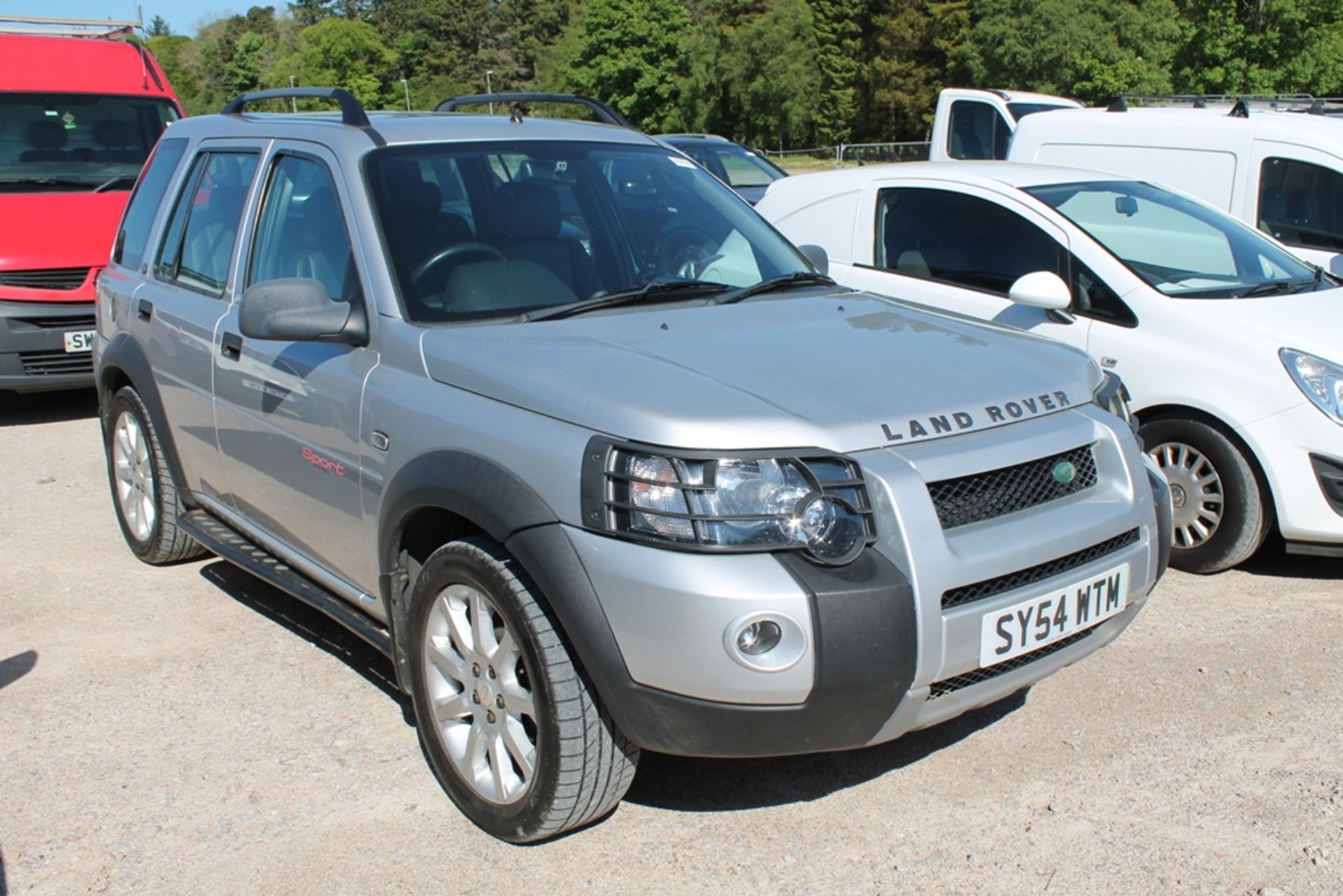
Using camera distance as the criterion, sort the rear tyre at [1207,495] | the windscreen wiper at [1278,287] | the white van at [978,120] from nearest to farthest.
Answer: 1. the rear tyre at [1207,495]
2. the windscreen wiper at [1278,287]
3. the white van at [978,120]

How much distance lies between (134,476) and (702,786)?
3171 mm

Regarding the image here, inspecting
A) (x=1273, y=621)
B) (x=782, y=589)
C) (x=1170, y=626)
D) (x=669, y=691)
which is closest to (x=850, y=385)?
(x=782, y=589)

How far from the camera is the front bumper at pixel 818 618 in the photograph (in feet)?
8.97

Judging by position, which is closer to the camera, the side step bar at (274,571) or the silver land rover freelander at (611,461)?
the silver land rover freelander at (611,461)

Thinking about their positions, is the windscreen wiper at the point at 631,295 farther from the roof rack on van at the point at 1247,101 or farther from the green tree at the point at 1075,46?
the green tree at the point at 1075,46

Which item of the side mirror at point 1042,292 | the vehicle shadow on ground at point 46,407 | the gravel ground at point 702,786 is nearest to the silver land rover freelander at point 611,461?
the gravel ground at point 702,786

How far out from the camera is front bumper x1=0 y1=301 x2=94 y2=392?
8.25 m

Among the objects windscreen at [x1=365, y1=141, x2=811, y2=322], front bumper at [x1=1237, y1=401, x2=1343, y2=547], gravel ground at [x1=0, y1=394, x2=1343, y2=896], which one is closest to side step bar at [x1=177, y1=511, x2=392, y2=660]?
gravel ground at [x1=0, y1=394, x2=1343, y2=896]

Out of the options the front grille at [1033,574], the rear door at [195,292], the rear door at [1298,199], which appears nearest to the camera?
the front grille at [1033,574]

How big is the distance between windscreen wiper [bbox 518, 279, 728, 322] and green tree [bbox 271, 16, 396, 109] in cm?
12211

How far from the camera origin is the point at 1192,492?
17.3 ft

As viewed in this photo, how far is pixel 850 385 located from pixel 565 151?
1.63 meters

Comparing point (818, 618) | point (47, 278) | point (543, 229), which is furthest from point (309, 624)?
point (47, 278)

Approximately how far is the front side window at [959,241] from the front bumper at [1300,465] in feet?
4.01
